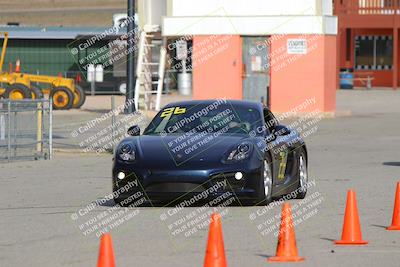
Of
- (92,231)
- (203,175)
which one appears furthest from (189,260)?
(203,175)

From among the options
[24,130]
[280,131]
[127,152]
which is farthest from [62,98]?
[127,152]

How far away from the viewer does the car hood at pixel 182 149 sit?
568 inches

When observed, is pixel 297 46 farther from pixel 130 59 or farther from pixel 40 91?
pixel 40 91

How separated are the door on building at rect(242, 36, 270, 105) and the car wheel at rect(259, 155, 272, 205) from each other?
22275 millimetres

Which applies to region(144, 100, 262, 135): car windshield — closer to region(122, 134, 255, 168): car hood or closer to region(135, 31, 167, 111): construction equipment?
region(122, 134, 255, 168): car hood

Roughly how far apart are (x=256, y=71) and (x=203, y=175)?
23440mm

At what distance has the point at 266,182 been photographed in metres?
14.7

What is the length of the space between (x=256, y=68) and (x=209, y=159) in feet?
76.3

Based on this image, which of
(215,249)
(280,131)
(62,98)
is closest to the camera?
(215,249)

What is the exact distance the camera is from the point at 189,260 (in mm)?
10820

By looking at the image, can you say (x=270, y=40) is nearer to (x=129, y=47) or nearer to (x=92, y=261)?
(x=129, y=47)

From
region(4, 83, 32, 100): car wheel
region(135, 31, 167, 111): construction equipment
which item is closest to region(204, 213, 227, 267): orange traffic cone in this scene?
region(135, 31, 167, 111): construction equipment

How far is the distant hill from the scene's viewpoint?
8462 cm

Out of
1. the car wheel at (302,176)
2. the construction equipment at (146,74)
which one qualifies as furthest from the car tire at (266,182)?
the construction equipment at (146,74)
